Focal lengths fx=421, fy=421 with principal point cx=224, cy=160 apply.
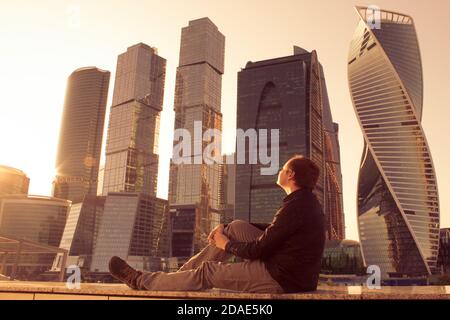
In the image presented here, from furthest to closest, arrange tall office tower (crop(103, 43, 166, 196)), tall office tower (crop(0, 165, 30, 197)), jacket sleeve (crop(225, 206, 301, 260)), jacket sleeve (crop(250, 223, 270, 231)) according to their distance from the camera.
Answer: tall office tower (crop(0, 165, 30, 197)) → tall office tower (crop(103, 43, 166, 196)) → jacket sleeve (crop(250, 223, 270, 231)) → jacket sleeve (crop(225, 206, 301, 260))

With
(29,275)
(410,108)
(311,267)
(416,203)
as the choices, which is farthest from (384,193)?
(29,275)

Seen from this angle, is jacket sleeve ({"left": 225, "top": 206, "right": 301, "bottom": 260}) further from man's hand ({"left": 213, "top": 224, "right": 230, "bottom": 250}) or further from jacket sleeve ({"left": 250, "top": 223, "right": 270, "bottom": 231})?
jacket sleeve ({"left": 250, "top": 223, "right": 270, "bottom": 231})

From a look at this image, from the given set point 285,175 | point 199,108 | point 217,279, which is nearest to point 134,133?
point 199,108

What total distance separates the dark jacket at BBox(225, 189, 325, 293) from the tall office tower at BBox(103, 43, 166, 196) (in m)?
183

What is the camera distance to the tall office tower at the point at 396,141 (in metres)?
93.8

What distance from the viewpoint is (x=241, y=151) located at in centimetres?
15962

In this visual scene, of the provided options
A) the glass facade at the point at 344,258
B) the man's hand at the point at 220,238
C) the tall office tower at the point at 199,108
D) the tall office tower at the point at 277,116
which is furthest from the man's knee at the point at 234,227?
the tall office tower at the point at 199,108

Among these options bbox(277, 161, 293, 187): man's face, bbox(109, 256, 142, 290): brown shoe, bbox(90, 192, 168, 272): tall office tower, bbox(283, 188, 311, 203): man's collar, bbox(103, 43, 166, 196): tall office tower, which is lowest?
bbox(109, 256, 142, 290): brown shoe

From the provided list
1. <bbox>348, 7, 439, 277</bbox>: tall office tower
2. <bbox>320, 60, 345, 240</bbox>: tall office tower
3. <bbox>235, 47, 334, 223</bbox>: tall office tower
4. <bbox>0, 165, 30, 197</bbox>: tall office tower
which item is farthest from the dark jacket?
<bbox>0, 165, 30, 197</bbox>: tall office tower

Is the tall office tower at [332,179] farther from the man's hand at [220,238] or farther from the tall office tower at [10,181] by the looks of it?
the man's hand at [220,238]

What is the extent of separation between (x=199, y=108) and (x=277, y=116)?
→ 5077 centimetres

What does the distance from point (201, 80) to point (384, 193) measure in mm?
106060

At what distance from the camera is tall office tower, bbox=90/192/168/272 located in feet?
452
